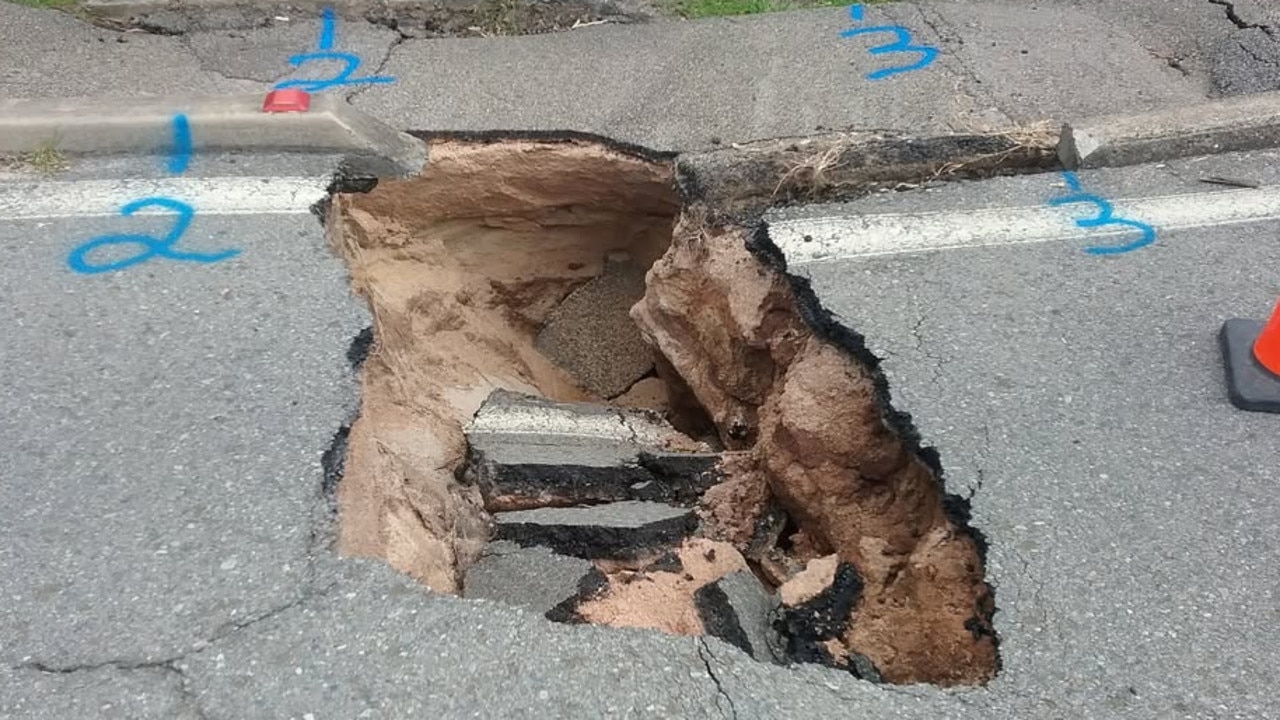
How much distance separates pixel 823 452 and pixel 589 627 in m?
1.20

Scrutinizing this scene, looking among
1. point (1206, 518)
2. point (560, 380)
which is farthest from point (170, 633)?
point (560, 380)

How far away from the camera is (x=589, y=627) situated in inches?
90.6

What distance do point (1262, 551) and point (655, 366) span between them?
295 cm

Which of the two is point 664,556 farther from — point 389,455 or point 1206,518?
point 1206,518

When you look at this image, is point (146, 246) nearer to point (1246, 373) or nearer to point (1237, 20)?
point (1246, 373)

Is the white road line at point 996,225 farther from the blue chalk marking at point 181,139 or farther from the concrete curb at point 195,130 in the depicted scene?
the blue chalk marking at point 181,139

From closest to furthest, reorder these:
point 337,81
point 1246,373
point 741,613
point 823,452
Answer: point 741,613 < point 1246,373 < point 823,452 < point 337,81

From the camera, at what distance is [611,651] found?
2230 millimetres

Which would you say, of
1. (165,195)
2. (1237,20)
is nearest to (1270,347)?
(1237,20)

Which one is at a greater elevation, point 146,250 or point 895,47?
point 895,47

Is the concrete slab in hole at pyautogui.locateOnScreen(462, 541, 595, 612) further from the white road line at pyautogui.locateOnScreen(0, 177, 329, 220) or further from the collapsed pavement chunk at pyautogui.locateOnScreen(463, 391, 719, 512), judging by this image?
the white road line at pyautogui.locateOnScreen(0, 177, 329, 220)

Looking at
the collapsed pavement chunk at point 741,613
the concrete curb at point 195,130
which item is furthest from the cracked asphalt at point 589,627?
the collapsed pavement chunk at point 741,613

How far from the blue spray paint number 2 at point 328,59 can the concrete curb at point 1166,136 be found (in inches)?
121

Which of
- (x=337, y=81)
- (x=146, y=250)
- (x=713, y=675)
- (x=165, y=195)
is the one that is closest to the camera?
(x=713, y=675)
